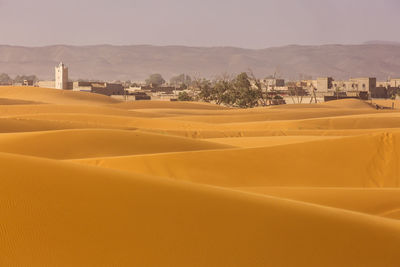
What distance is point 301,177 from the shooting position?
38.7 feet

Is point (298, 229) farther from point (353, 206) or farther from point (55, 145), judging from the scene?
point (55, 145)

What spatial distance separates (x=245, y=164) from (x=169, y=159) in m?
1.35

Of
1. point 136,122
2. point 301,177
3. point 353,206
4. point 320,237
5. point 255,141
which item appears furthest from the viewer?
point 136,122

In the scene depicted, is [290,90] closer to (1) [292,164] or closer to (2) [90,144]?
(2) [90,144]

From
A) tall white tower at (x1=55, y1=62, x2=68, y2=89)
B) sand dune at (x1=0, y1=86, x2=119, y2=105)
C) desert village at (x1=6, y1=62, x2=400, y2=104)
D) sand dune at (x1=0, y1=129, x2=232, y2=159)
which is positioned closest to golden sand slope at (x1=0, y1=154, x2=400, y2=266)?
sand dune at (x1=0, y1=129, x2=232, y2=159)

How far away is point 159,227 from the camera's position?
4617 mm

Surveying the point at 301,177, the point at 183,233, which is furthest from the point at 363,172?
the point at 183,233

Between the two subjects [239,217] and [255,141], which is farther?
[255,141]

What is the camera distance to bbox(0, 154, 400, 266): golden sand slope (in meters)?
4.20

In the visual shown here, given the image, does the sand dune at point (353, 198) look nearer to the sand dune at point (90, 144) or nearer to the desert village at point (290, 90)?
the sand dune at point (90, 144)

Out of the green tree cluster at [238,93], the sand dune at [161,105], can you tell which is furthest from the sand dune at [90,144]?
the green tree cluster at [238,93]

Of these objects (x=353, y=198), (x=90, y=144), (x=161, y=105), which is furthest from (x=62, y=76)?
→ (x=353, y=198)

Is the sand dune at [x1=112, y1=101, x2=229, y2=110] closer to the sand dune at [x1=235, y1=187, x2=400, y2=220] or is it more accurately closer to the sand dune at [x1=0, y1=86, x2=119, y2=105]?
the sand dune at [x1=0, y1=86, x2=119, y2=105]

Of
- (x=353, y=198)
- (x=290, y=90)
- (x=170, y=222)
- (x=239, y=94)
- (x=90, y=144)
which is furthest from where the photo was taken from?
(x=290, y=90)
